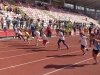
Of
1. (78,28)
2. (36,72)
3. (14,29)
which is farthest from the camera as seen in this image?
(78,28)

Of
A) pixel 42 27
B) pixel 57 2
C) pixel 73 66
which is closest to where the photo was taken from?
pixel 73 66

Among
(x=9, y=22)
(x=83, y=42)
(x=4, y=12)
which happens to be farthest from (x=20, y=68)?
(x=4, y=12)

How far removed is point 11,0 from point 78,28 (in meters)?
13.9

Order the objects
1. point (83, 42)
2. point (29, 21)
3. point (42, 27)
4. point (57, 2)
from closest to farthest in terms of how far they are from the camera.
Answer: point (83, 42), point (29, 21), point (42, 27), point (57, 2)

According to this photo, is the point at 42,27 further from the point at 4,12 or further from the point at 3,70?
the point at 3,70

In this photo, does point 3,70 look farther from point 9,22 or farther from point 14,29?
point 9,22

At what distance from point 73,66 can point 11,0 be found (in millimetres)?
29707

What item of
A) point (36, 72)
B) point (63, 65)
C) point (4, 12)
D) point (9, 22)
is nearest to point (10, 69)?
point (36, 72)

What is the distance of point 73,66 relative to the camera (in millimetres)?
9422

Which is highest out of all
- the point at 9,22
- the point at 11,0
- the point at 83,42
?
the point at 11,0

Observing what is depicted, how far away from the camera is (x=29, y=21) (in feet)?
77.1

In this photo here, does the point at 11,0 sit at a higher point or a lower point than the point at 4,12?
higher

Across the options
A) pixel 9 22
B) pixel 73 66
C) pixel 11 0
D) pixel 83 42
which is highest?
pixel 11 0

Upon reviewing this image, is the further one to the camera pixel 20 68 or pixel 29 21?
pixel 29 21
